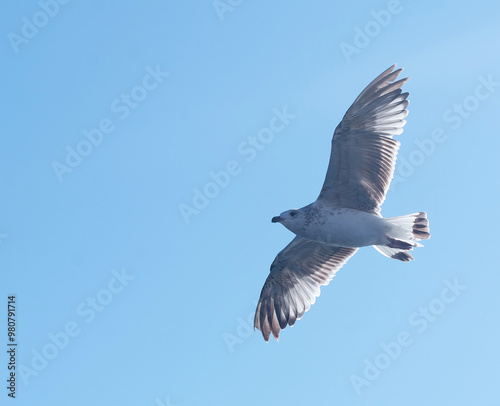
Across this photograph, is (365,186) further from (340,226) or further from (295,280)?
(295,280)

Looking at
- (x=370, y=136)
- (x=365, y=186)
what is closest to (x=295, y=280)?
(x=365, y=186)

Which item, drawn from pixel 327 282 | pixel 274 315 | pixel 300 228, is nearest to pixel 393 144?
pixel 300 228

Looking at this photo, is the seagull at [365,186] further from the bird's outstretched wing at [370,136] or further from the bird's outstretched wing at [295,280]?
the bird's outstretched wing at [295,280]

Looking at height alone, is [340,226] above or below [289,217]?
below

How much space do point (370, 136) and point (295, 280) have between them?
3.17 meters

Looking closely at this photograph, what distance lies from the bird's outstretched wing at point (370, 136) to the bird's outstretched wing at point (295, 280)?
1.81 metres

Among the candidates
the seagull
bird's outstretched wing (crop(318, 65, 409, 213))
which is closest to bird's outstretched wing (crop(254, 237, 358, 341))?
the seagull

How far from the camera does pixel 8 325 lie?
41.3 ft

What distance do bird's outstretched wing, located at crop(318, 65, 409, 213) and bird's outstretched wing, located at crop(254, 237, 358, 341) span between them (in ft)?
5.94

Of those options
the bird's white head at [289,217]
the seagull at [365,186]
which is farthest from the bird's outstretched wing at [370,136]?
the bird's white head at [289,217]

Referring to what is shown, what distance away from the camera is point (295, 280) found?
1227 cm

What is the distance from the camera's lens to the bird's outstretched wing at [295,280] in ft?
39.5

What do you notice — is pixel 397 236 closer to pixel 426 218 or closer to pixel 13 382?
pixel 426 218

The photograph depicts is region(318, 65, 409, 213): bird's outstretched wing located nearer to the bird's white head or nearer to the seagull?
the seagull
